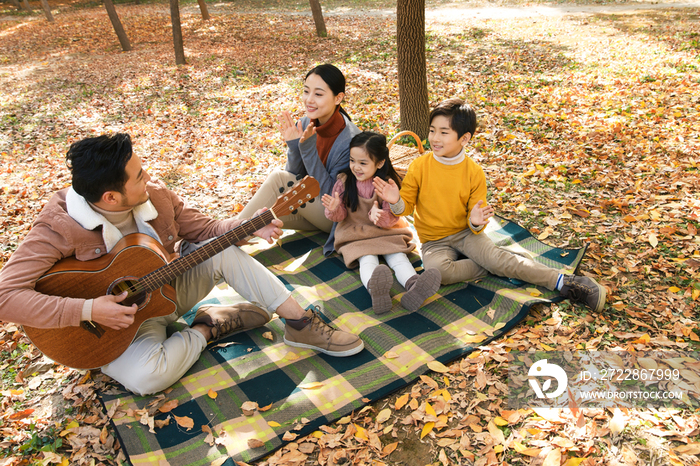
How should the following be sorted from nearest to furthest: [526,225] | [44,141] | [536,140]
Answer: [526,225] → [536,140] → [44,141]

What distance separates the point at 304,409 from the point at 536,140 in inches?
193

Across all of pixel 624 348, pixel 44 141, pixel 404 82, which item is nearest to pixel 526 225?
pixel 624 348

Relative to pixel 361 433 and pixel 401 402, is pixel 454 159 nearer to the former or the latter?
pixel 401 402

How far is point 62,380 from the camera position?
3.04 meters

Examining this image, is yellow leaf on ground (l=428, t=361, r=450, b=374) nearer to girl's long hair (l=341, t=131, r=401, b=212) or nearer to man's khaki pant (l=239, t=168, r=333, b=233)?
girl's long hair (l=341, t=131, r=401, b=212)

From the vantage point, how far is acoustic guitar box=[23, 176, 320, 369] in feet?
8.44

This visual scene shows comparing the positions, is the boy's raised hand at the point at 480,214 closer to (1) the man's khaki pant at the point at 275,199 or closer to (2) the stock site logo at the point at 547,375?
(2) the stock site logo at the point at 547,375

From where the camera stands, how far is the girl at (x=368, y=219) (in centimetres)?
347

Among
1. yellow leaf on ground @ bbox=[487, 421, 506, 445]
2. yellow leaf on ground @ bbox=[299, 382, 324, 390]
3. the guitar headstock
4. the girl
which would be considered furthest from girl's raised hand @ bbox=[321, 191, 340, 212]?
yellow leaf on ground @ bbox=[487, 421, 506, 445]

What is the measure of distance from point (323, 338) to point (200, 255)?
101 cm

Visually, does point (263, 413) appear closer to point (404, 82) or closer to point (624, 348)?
point (624, 348)

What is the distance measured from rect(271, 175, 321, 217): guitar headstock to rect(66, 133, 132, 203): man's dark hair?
3.21 ft

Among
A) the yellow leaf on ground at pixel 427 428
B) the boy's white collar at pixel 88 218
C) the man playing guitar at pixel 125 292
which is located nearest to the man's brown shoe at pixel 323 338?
the man playing guitar at pixel 125 292

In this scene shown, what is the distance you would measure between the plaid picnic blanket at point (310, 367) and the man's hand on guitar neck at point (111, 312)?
0.56m
